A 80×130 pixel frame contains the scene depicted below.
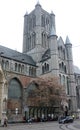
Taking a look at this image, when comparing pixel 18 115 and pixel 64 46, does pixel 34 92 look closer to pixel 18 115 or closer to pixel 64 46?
pixel 18 115

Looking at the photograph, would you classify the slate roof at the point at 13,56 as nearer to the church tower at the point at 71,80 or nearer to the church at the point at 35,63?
the church at the point at 35,63

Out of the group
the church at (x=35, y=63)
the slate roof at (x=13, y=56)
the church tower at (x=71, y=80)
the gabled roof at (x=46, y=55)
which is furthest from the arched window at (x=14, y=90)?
the church tower at (x=71, y=80)

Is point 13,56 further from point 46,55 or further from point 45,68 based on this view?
point 46,55

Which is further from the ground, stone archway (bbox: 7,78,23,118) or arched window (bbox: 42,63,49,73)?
arched window (bbox: 42,63,49,73)

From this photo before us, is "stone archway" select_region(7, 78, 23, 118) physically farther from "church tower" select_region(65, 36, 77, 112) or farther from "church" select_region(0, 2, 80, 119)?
"church tower" select_region(65, 36, 77, 112)

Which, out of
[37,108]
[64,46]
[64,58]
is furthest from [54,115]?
[64,46]

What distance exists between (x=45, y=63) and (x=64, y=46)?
10876 millimetres

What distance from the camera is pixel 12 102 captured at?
4562 cm

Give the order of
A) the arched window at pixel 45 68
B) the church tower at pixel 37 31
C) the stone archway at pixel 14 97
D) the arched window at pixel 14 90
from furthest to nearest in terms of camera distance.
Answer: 1. the church tower at pixel 37 31
2. the arched window at pixel 45 68
3. the arched window at pixel 14 90
4. the stone archway at pixel 14 97

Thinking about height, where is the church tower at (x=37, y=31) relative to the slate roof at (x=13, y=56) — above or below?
above

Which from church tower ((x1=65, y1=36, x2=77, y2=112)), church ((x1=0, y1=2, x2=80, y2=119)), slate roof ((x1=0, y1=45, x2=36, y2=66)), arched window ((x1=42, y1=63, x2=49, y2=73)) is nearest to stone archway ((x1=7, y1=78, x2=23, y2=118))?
church ((x1=0, y1=2, x2=80, y2=119))

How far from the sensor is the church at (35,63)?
4581cm

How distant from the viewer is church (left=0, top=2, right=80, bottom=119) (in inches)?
1804

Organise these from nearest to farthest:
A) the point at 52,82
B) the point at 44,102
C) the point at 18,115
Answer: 1. the point at 18,115
2. the point at 44,102
3. the point at 52,82
